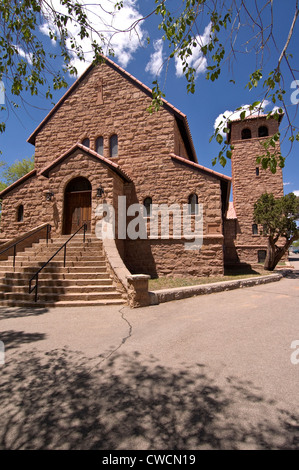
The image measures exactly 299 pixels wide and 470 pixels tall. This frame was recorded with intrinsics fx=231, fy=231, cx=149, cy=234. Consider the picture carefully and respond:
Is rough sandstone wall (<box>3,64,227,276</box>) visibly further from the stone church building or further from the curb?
the curb

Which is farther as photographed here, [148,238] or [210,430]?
[148,238]

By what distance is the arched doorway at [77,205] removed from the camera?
441 inches

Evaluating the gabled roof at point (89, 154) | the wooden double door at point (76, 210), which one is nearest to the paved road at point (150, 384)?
the wooden double door at point (76, 210)

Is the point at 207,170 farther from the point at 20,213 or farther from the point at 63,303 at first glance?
the point at 20,213

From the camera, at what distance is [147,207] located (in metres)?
12.2

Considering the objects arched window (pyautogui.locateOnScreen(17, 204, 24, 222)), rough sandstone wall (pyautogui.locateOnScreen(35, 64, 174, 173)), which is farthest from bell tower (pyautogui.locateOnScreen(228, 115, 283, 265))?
arched window (pyautogui.locateOnScreen(17, 204, 24, 222))

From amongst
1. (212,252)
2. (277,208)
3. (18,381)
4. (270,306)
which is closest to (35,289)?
(18,381)

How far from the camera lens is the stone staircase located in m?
6.88

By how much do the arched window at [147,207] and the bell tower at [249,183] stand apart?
42.9 ft

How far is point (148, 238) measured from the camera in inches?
466

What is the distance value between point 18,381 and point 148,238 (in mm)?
9308

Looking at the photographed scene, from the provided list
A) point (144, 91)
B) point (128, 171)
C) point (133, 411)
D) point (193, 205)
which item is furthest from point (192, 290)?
point (144, 91)

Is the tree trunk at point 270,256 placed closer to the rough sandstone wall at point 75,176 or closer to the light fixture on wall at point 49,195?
the rough sandstone wall at point 75,176

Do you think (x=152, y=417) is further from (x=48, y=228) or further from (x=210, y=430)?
(x=48, y=228)
